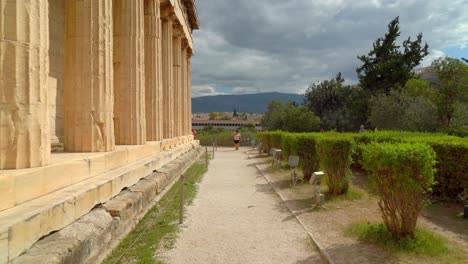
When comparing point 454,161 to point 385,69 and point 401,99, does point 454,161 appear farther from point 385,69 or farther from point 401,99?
point 385,69

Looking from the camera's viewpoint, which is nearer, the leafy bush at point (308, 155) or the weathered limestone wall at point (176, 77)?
the leafy bush at point (308, 155)

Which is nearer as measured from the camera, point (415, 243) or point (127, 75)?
point (415, 243)

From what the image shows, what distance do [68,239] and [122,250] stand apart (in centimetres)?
150

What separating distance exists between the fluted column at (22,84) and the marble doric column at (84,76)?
213 cm

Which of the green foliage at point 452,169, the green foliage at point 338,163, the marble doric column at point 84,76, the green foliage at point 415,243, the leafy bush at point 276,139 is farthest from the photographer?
the leafy bush at point 276,139

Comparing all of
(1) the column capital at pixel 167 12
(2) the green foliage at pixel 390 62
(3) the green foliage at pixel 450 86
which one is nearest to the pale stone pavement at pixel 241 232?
(1) the column capital at pixel 167 12

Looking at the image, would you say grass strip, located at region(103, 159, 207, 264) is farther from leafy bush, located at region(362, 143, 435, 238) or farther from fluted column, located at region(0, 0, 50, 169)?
leafy bush, located at region(362, 143, 435, 238)

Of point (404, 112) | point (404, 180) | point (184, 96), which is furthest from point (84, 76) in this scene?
point (404, 112)

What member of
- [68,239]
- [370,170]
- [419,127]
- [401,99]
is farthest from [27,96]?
[401,99]

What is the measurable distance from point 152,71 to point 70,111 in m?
6.95

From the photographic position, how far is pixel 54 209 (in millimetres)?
4465

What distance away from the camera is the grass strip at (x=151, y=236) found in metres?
5.50

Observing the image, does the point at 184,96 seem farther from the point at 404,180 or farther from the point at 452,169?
the point at 404,180

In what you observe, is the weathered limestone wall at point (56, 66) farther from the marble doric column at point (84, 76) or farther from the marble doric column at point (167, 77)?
the marble doric column at point (167, 77)
